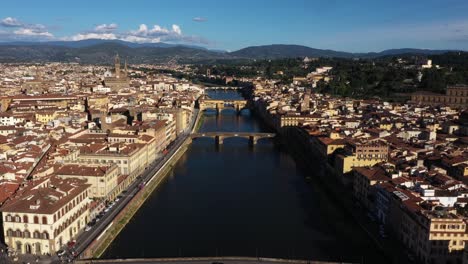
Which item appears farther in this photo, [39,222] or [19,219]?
[19,219]

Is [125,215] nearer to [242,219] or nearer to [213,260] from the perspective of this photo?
[242,219]

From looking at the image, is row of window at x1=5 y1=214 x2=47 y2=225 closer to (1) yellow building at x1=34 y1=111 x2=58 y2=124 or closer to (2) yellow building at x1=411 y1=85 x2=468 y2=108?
(1) yellow building at x1=34 y1=111 x2=58 y2=124

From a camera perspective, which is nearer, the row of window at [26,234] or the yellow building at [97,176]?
the row of window at [26,234]

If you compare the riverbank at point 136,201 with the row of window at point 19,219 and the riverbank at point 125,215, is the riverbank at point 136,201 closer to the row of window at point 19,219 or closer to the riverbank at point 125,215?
the riverbank at point 125,215

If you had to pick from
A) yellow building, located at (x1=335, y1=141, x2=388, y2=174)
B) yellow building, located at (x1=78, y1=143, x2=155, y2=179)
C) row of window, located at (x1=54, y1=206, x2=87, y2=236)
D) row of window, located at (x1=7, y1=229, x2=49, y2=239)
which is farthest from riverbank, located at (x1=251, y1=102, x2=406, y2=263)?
row of window, located at (x1=7, y1=229, x2=49, y2=239)

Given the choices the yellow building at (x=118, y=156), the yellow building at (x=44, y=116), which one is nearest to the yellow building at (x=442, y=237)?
the yellow building at (x=118, y=156)

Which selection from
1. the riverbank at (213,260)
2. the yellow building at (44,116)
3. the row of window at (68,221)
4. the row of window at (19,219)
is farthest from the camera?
the yellow building at (44,116)

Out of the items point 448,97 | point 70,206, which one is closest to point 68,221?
point 70,206

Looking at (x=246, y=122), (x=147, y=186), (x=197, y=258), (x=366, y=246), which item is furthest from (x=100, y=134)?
(x=246, y=122)

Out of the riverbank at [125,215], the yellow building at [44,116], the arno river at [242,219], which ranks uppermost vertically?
the yellow building at [44,116]
